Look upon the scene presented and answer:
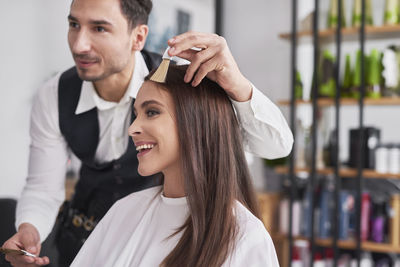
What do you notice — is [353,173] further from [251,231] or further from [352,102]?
[251,231]

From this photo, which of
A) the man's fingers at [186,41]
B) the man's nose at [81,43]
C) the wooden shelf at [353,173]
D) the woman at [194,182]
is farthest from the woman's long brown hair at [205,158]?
Result: the wooden shelf at [353,173]

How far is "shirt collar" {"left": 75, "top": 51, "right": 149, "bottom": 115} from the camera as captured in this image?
4.92 feet

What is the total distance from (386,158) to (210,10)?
178 cm

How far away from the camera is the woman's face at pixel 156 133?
1.09 metres

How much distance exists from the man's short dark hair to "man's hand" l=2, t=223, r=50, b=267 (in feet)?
2.16

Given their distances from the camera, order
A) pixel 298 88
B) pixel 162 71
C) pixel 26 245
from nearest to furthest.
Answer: pixel 162 71 → pixel 26 245 → pixel 298 88

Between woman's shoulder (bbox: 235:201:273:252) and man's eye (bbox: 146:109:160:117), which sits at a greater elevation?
man's eye (bbox: 146:109:160:117)

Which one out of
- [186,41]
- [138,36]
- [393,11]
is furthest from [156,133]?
[393,11]

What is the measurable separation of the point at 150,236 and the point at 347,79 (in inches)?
97.9

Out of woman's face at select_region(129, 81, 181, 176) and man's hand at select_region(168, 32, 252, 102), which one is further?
woman's face at select_region(129, 81, 181, 176)

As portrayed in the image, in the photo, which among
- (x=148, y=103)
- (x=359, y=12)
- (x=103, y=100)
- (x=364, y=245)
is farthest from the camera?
(x=359, y=12)

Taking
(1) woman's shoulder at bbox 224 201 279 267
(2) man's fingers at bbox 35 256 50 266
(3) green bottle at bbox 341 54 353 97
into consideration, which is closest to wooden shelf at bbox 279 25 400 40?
(3) green bottle at bbox 341 54 353 97

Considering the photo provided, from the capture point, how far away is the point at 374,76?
10.3 feet

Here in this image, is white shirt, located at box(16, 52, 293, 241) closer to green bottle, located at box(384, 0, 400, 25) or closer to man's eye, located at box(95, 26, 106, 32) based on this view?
man's eye, located at box(95, 26, 106, 32)
